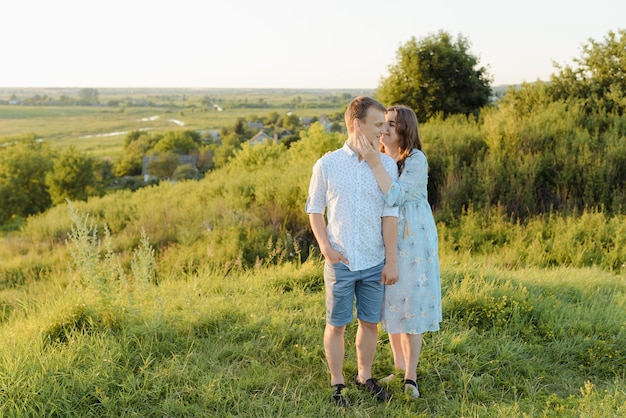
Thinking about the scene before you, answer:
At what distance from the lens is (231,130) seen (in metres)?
86.3

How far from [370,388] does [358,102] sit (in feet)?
6.70

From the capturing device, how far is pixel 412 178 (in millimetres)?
3281

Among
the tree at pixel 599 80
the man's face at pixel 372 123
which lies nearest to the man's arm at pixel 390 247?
the man's face at pixel 372 123

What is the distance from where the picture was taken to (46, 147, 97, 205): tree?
166ft

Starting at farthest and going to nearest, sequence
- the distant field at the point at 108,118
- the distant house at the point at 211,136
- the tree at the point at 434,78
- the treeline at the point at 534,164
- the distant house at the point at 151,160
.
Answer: the distant house at the point at 211,136
the distant field at the point at 108,118
the distant house at the point at 151,160
the tree at the point at 434,78
the treeline at the point at 534,164

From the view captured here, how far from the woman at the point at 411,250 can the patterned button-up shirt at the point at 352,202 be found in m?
0.24

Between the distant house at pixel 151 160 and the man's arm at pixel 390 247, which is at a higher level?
the man's arm at pixel 390 247

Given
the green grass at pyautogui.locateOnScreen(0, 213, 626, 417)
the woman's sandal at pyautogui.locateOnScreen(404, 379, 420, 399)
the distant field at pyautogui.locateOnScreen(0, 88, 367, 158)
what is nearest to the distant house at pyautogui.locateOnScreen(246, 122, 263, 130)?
the distant field at pyautogui.locateOnScreen(0, 88, 367, 158)

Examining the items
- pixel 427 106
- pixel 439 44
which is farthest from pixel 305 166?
pixel 439 44

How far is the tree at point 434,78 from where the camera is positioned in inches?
632

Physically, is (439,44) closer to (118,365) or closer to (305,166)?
(305,166)

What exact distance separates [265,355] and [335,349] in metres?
0.84

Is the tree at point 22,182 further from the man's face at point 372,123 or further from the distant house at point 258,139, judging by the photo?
the man's face at point 372,123

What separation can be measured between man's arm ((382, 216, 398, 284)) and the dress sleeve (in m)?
0.13
